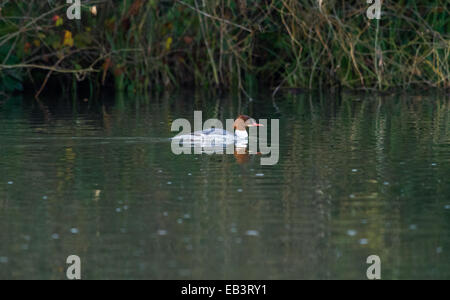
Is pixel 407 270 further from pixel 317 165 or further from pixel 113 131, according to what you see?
pixel 113 131

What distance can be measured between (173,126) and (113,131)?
58.9 inches

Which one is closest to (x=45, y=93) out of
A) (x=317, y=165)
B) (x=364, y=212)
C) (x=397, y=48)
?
(x=397, y=48)

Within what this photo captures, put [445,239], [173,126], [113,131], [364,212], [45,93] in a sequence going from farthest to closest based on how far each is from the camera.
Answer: [45,93], [173,126], [113,131], [364,212], [445,239]

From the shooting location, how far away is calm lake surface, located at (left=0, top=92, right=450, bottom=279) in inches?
337

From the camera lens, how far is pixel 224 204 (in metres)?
10.9

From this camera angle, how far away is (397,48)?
89.1 feet
